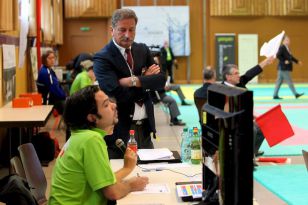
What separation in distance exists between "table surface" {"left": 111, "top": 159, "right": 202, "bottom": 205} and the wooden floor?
1006 millimetres

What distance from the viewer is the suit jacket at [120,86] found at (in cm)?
371

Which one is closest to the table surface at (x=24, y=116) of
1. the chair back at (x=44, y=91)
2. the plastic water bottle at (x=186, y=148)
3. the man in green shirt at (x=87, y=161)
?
the chair back at (x=44, y=91)

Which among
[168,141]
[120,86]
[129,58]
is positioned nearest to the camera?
[120,86]

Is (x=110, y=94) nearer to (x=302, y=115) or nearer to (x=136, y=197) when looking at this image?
(x=136, y=197)

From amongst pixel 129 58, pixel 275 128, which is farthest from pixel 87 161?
pixel 129 58

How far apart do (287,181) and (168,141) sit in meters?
3.13

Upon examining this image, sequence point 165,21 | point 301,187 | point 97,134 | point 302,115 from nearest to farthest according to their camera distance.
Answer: point 97,134 < point 301,187 < point 302,115 < point 165,21

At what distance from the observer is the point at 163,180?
2.95 meters

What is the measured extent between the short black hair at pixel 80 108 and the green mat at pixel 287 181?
3090 millimetres

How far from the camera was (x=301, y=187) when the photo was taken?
5492mm

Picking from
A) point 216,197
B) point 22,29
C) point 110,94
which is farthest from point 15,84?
point 216,197

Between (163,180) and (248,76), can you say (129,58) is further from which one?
(248,76)

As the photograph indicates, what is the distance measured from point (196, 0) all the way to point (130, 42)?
59.1 feet

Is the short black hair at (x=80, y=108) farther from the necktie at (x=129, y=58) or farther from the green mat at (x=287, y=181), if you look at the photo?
the green mat at (x=287, y=181)
